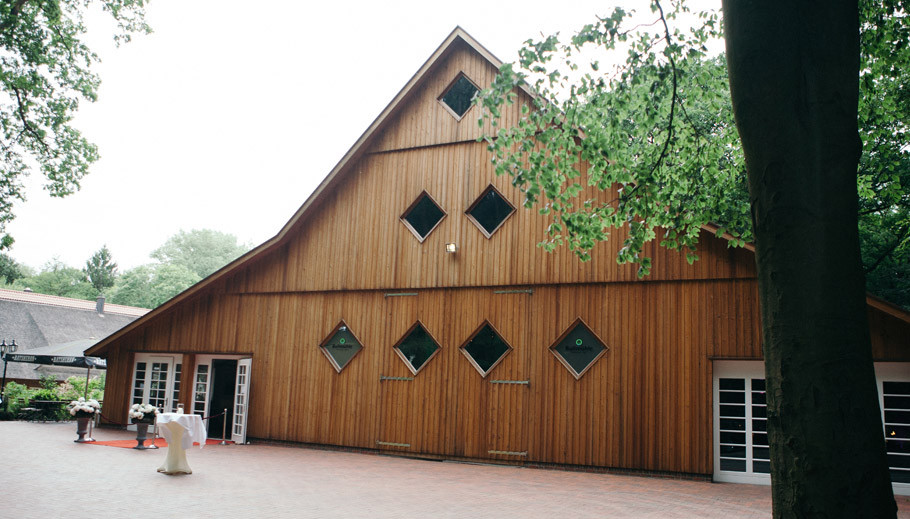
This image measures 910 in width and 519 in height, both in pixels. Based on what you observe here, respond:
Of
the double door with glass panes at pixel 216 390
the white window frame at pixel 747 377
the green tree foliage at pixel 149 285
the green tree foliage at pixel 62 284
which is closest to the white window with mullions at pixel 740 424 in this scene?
the white window frame at pixel 747 377

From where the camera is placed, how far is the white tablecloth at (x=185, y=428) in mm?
9500

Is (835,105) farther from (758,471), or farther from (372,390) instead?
(372,390)

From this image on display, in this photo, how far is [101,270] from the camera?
179ft

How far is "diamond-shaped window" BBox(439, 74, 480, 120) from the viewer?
43.0 feet

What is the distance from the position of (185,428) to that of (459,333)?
4909 millimetres

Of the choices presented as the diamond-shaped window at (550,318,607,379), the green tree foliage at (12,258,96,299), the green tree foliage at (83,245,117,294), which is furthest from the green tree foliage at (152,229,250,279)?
the diamond-shaped window at (550,318,607,379)

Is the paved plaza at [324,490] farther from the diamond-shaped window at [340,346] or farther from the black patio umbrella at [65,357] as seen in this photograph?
the black patio umbrella at [65,357]

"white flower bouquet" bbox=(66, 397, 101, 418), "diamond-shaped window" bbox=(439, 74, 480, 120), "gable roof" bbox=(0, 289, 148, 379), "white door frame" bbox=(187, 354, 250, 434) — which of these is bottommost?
"white flower bouquet" bbox=(66, 397, 101, 418)

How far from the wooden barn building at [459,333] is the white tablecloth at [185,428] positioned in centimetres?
374

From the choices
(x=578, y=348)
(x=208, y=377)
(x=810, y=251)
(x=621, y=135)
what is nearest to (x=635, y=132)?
(x=621, y=135)

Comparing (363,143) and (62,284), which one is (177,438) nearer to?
(363,143)

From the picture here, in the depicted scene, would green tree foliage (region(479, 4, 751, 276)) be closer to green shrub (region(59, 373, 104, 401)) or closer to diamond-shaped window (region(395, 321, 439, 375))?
diamond-shaped window (region(395, 321, 439, 375))

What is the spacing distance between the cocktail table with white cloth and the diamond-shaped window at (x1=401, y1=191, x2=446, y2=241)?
5.39 m

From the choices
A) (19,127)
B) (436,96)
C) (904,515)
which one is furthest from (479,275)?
(19,127)
